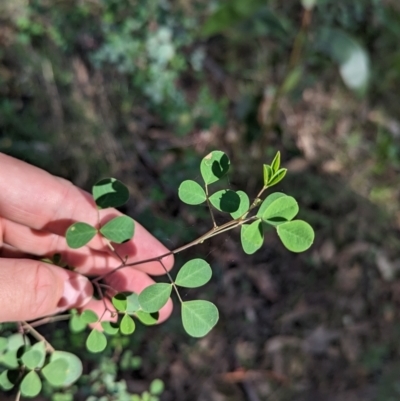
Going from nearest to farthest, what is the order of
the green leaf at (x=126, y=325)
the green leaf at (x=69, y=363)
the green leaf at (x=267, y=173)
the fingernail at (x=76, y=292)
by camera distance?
the green leaf at (x=267, y=173) → the green leaf at (x=126, y=325) → the green leaf at (x=69, y=363) → the fingernail at (x=76, y=292)

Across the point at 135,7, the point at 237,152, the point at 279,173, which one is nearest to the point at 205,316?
the point at 279,173

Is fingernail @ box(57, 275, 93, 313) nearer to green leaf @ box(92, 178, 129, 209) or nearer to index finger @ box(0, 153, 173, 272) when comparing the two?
index finger @ box(0, 153, 173, 272)

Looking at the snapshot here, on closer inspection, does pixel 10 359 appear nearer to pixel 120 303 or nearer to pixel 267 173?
pixel 120 303

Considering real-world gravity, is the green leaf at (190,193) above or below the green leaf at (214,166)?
below

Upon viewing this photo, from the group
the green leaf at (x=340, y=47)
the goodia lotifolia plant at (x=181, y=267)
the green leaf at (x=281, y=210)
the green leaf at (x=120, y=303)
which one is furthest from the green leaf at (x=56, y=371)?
the green leaf at (x=340, y=47)

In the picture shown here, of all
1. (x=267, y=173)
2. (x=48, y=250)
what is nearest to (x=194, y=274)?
(x=267, y=173)

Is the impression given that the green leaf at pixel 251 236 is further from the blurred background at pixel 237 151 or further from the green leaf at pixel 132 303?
the blurred background at pixel 237 151

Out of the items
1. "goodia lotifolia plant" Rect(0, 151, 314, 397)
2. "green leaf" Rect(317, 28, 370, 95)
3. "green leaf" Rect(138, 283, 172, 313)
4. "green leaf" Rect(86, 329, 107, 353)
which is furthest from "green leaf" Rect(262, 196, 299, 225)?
"green leaf" Rect(317, 28, 370, 95)

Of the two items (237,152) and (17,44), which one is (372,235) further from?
(17,44)
